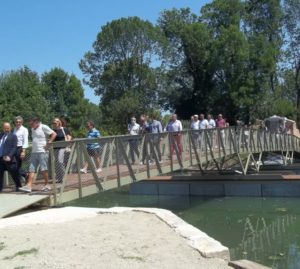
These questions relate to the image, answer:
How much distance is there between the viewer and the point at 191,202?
25125mm

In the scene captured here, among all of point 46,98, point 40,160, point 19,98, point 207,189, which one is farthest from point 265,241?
point 46,98

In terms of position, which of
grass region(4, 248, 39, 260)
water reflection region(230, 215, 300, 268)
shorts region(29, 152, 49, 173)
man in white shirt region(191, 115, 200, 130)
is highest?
man in white shirt region(191, 115, 200, 130)

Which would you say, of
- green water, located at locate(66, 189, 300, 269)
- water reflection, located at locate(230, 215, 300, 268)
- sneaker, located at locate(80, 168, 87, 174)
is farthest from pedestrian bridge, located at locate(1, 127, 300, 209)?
water reflection, located at locate(230, 215, 300, 268)

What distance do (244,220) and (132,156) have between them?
6.06 m

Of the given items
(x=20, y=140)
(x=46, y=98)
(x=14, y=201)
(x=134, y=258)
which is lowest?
(x=134, y=258)

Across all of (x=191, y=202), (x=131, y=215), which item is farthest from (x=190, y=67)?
(x=131, y=215)

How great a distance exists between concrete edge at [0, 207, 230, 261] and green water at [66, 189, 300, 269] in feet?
7.66

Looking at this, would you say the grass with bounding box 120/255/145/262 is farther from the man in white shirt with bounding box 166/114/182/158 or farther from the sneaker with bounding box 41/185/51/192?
the man in white shirt with bounding box 166/114/182/158

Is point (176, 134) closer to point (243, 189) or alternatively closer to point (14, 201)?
point (14, 201)

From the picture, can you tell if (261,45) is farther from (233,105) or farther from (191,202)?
(191,202)

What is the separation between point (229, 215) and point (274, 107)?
37205 mm

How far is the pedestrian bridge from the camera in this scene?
12.8 meters

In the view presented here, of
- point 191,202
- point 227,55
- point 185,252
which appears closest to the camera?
point 185,252

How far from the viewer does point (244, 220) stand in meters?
20.0
